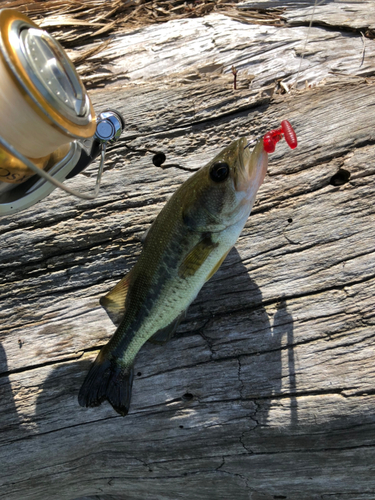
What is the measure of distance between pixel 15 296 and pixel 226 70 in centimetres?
265

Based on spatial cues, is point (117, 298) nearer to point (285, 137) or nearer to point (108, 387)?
point (108, 387)

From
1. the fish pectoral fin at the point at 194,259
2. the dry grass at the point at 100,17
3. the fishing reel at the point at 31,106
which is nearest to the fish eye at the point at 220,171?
the fish pectoral fin at the point at 194,259

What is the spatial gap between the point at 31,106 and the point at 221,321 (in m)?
1.91

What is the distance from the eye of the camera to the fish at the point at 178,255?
2.60 meters

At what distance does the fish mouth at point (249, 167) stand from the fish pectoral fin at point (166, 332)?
38.5 inches

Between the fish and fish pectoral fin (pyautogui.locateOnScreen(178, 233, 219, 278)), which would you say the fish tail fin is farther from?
fish pectoral fin (pyautogui.locateOnScreen(178, 233, 219, 278))

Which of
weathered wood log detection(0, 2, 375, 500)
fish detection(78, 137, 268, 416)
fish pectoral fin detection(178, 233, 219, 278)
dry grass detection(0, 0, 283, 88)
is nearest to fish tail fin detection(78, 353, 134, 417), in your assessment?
fish detection(78, 137, 268, 416)

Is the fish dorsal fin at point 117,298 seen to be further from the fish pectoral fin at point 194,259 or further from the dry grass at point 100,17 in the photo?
the dry grass at point 100,17

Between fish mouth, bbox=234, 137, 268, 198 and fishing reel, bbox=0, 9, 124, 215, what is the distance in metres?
1.02

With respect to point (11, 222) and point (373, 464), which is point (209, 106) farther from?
point (373, 464)

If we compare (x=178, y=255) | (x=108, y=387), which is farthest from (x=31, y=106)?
(x=108, y=387)

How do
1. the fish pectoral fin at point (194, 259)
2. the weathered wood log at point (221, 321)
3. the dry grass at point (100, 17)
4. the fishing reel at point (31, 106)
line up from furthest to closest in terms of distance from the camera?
the dry grass at point (100, 17), the weathered wood log at point (221, 321), the fish pectoral fin at point (194, 259), the fishing reel at point (31, 106)

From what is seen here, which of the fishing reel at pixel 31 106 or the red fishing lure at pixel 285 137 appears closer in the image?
the fishing reel at pixel 31 106

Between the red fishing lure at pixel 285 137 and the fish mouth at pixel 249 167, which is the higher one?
the red fishing lure at pixel 285 137
